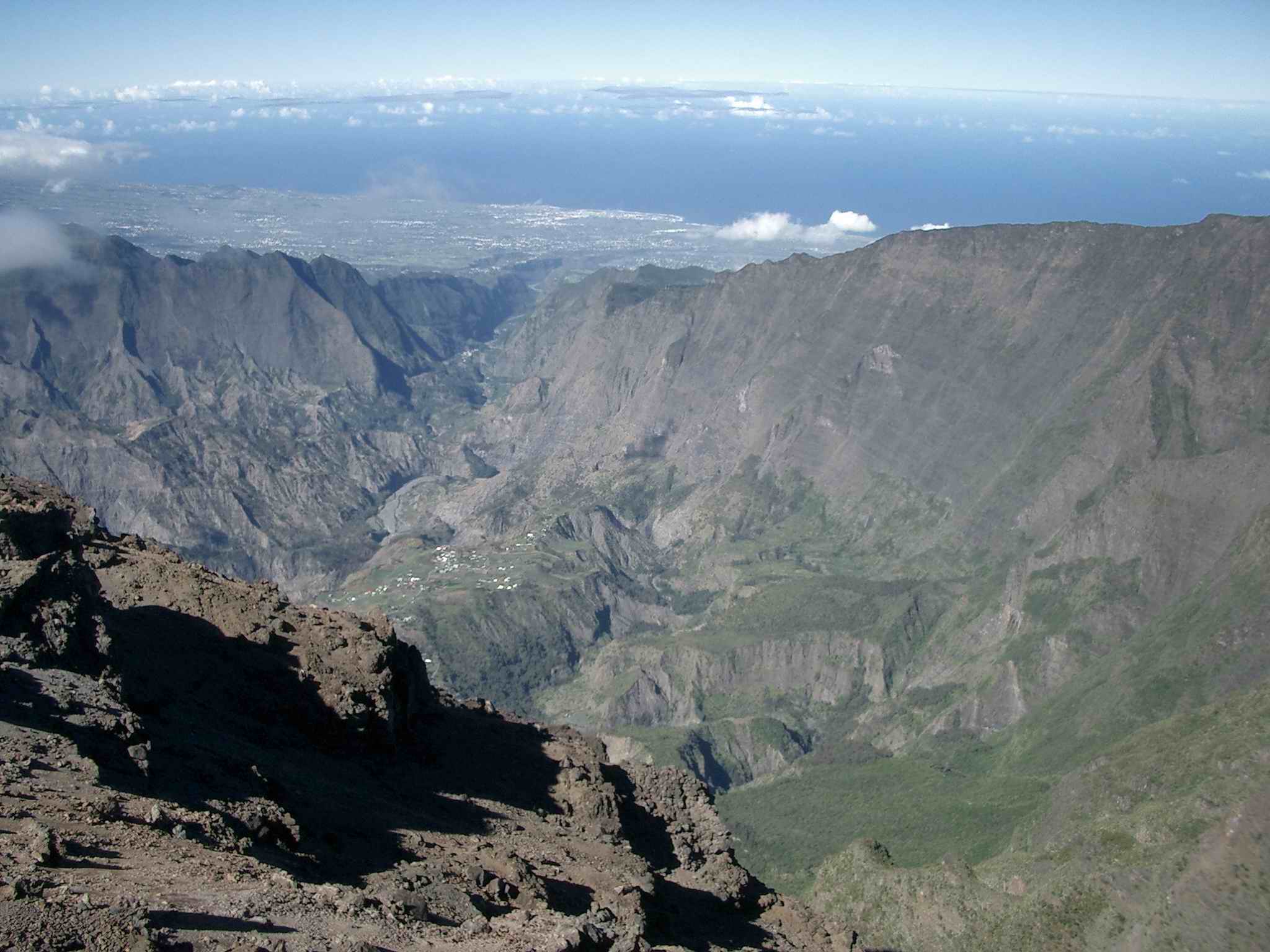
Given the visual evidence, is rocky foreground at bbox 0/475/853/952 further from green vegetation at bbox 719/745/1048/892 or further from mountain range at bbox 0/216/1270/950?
green vegetation at bbox 719/745/1048/892

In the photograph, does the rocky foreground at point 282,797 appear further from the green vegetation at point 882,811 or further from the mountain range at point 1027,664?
the green vegetation at point 882,811

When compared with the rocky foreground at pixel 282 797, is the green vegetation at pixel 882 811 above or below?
below

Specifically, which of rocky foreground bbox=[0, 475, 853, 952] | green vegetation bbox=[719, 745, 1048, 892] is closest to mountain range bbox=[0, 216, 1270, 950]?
green vegetation bbox=[719, 745, 1048, 892]

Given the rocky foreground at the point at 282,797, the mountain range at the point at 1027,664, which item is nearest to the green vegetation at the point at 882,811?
the mountain range at the point at 1027,664

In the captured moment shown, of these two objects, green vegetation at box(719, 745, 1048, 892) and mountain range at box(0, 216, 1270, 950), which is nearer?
mountain range at box(0, 216, 1270, 950)

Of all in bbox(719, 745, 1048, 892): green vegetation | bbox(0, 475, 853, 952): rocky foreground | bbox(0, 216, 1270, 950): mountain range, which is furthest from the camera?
bbox(719, 745, 1048, 892): green vegetation

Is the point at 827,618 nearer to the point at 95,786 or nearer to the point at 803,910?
the point at 803,910

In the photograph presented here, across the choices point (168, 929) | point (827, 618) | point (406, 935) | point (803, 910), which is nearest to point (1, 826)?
point (168, 929)

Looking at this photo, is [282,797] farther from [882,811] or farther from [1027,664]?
[1027,664]
